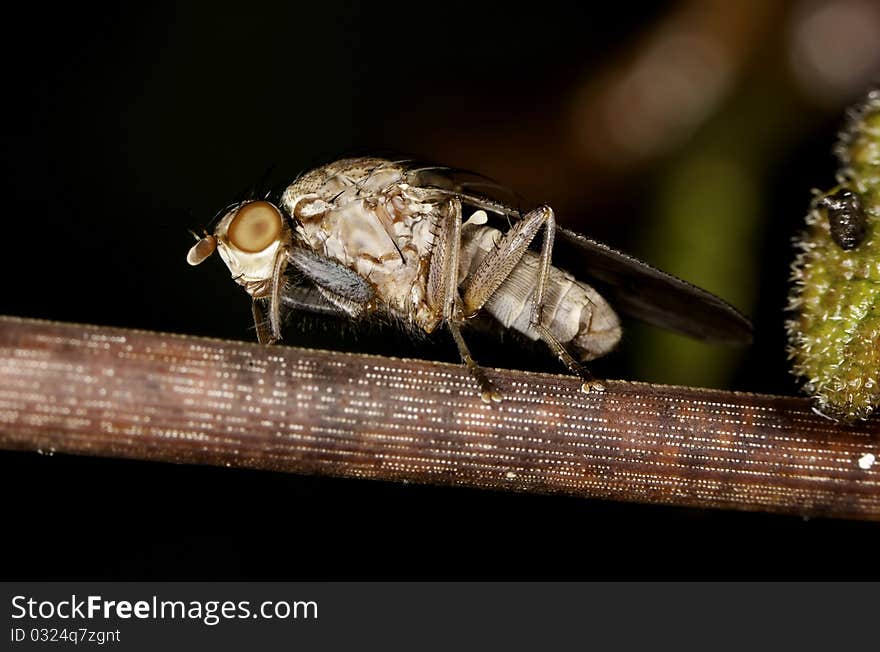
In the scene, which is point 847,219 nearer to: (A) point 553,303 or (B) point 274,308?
Result: (A) point 553,303

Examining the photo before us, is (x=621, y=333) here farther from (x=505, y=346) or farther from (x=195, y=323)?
(x=195, y=323)

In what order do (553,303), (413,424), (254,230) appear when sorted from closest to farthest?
(413,424) → (254,230) → (553,303)

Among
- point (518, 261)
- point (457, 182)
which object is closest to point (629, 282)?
point (518, 261)

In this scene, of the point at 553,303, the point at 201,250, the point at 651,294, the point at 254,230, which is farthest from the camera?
the point at 651,294

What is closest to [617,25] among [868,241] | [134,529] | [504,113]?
[504,113]

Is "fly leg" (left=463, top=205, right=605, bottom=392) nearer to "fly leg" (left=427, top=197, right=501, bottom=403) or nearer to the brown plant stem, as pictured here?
"fly leg" (left=427, top=197, right=501, bottom=403)

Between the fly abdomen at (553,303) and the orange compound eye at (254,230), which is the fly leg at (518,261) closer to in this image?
the fly abdomen at (553,303)
